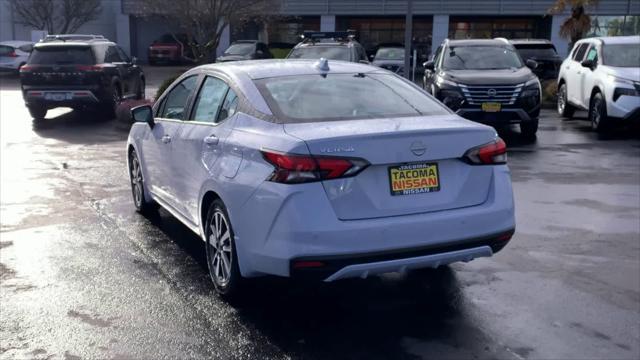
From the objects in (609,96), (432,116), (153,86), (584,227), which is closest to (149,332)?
(432,116)

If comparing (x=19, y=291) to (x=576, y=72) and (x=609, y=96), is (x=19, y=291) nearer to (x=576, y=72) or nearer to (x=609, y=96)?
(x=609, y=96)

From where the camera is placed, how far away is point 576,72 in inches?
587

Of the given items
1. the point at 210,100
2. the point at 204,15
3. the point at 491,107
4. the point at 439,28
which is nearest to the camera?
the point at 210,100

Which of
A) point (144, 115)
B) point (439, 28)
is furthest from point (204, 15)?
point (439, 28)

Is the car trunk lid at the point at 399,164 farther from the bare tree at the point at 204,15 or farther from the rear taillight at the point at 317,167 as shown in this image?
the bare tree at the point at 204,15

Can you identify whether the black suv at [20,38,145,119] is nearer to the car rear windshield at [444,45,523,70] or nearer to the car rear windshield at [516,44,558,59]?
the car rear windshield at [444,45,523,70]

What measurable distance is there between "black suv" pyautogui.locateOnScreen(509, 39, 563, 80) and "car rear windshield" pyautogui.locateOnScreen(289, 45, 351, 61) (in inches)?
320

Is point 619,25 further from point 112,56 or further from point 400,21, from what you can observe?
point 112,56

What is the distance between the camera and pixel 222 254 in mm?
4988

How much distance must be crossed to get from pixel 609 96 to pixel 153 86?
1752 cm

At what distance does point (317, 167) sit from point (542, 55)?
20588mm

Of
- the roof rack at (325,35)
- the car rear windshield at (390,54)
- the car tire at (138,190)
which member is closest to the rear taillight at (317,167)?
the car tire at (138,190)

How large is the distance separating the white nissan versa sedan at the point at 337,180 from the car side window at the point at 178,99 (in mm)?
712

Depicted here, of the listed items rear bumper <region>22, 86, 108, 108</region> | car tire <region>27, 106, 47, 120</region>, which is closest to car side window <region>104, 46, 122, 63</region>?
rear bumper <region>22, 86, 108, 108</region>
